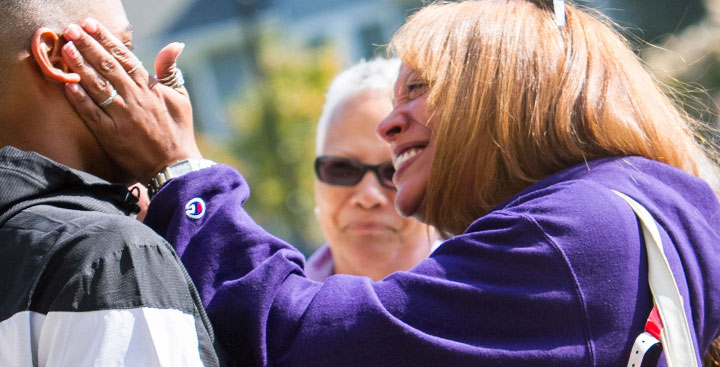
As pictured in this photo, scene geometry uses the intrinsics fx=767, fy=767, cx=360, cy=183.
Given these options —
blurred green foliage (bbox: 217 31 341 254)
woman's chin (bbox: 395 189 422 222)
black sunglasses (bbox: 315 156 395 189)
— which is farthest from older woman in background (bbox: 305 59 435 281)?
blurred green foliage (bbox: 217 31 341 254)

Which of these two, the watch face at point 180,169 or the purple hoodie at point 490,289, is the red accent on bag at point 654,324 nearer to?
the purple hoodie at point 490,289

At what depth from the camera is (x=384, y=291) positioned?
1826 mm

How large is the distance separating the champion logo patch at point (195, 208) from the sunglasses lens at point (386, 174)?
164 cm

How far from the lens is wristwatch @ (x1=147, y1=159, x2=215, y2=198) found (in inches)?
79.7

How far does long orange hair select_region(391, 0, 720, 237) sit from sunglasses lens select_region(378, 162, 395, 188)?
1204mm

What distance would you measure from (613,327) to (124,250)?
1.08m

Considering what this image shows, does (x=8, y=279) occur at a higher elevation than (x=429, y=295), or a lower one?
higher

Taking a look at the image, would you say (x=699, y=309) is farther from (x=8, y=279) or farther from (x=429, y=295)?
(x=8, y=279)

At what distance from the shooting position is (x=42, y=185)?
1.74 metres

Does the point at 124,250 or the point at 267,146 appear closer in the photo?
the point at 124,250

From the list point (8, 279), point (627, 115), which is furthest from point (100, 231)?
point (627, 115)

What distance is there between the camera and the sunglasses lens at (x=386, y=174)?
352 centimetres

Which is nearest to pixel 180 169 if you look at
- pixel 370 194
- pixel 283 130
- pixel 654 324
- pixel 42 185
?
pixel 42 185

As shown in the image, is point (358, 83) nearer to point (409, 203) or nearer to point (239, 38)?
point (409, 203)
